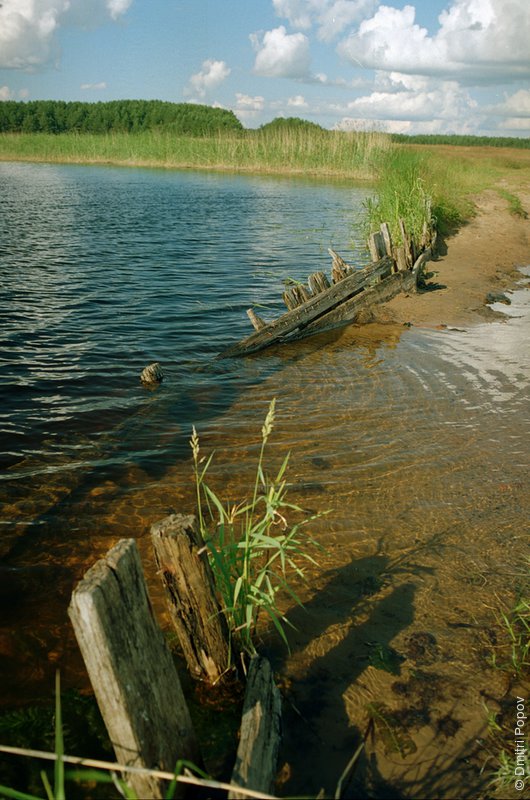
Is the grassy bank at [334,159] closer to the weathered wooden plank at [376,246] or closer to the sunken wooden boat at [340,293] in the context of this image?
the sunken wooden boat at [340,293]

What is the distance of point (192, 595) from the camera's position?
259 cm

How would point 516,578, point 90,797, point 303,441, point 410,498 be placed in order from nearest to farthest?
point 90,797 → point 516,578 → point 410,498 → point 303,441

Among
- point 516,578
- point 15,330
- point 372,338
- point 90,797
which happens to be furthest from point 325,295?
point 90,797

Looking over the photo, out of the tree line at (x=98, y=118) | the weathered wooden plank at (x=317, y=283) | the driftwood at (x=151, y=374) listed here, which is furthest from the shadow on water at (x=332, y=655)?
the tree line at (x=98, y=118)

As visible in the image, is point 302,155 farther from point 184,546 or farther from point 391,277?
point 184,546

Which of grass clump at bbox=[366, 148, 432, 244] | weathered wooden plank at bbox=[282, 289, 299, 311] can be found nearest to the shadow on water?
weathered wooden plank at bbox=[282, 289, 299, 311]

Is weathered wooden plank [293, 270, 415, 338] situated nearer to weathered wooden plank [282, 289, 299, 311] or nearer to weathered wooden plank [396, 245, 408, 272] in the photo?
weathered wooden plank [396, 245, 408, 272]

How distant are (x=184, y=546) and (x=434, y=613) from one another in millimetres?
1660

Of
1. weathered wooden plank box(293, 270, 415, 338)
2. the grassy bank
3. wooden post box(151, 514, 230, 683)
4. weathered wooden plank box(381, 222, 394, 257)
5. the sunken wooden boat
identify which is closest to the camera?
wooden post box(151, 514, 230, 683)

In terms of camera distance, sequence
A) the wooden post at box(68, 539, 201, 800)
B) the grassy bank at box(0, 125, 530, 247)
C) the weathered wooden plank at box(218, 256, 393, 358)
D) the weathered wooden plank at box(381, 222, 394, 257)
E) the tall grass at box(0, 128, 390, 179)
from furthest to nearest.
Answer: the tall grass at box(0, 128, 390, 179) < the grassy bank at box(0, 125, 530, 247) < the weathered wooden plank at box(381, 222, 394, 257) < the weathered wooden plank at box(218, 256, 393, 358) < the wooden post at box(68, 539, 201, 800)

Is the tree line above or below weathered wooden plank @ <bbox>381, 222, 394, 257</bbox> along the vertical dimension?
above

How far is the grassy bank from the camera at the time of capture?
13406mm

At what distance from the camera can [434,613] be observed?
3295 mm

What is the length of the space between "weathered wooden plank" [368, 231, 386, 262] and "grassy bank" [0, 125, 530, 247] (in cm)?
144
